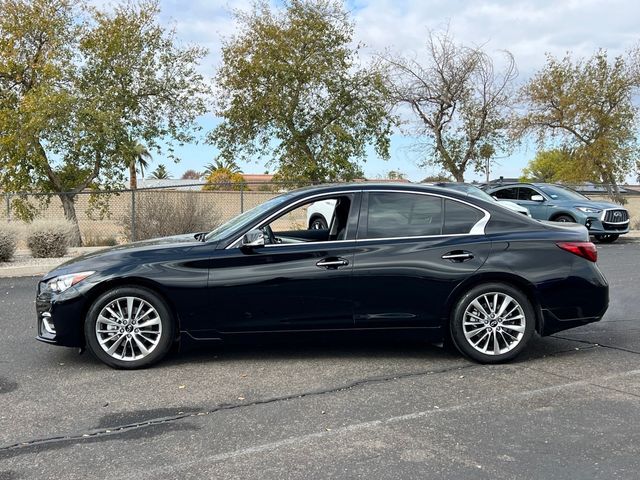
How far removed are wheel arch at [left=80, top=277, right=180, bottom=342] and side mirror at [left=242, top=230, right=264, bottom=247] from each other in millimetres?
803

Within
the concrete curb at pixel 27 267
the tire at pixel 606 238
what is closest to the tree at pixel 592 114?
the tire at pixel 606 238

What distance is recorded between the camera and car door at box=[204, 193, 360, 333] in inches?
210

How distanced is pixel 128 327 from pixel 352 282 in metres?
1.93

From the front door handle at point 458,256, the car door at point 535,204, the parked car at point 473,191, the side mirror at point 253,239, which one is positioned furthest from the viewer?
the car door at point 535,204

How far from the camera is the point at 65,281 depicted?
5.33 metres

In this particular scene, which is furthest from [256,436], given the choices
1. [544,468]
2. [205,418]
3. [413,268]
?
[413,268]

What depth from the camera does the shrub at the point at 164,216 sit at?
665 inches

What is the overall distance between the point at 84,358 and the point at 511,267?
3.92 m

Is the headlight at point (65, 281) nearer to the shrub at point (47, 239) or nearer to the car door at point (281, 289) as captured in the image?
the car door at point (281, 289)

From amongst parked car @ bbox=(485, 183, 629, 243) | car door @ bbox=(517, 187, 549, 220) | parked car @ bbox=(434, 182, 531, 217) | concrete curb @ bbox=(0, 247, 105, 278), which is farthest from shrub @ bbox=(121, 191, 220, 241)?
car door @ bbox=(517, 187, 549, 220)

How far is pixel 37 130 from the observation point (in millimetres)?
15992

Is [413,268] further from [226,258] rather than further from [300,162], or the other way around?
[300,162]

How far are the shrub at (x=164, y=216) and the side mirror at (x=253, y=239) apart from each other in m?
11.6

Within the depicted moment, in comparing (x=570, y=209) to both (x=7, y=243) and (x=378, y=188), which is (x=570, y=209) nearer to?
(x=378, y=188)
